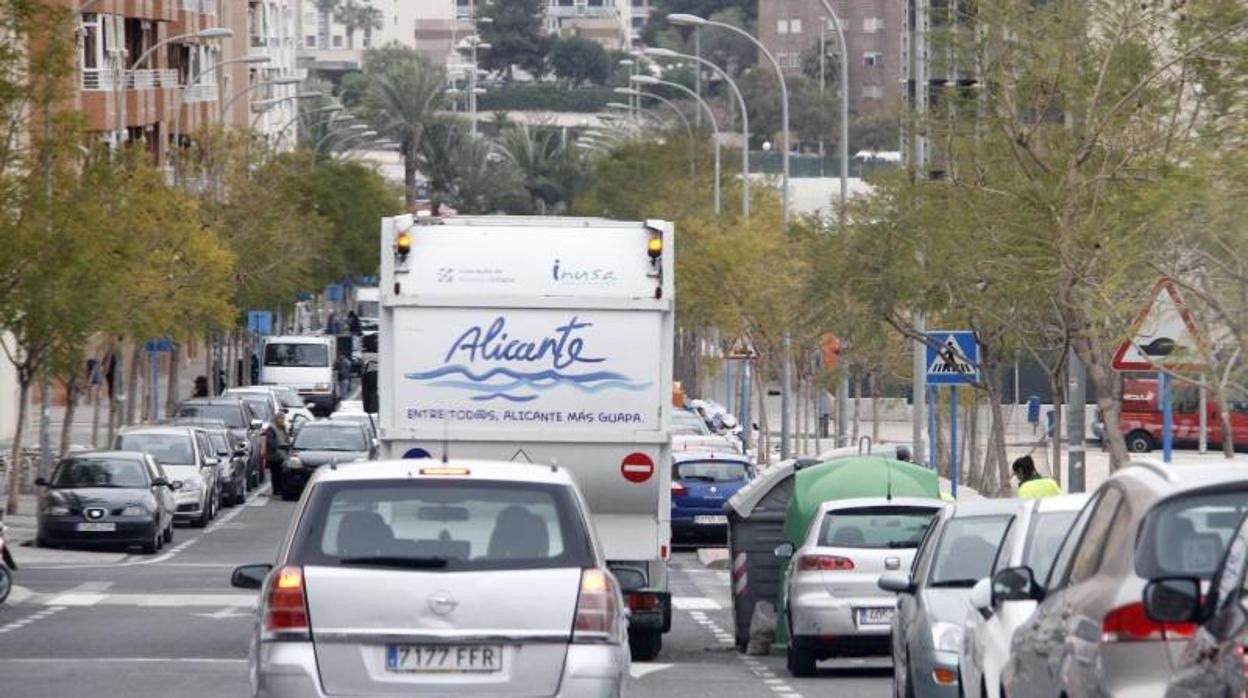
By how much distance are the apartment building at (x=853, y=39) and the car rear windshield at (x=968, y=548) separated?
143 metres

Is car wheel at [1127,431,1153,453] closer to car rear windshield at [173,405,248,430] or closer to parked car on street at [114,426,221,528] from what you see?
car rear windshield at [173,405,248,430]

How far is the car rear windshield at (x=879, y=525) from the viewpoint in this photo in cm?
2148

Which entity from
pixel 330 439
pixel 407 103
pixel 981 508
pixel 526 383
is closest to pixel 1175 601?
pixel 981 508

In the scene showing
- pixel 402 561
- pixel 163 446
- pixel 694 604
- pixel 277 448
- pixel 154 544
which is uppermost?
pixel 402 561

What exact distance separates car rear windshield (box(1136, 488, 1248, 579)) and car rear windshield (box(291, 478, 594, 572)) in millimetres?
3275

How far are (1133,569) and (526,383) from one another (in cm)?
1132

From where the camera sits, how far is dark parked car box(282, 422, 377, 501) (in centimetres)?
4900

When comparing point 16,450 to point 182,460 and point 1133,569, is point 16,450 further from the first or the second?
point 1133,569

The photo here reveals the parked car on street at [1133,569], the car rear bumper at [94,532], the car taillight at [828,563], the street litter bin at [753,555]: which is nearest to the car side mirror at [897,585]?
the car taillight at [828,563]

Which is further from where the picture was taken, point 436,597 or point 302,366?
point 302,366

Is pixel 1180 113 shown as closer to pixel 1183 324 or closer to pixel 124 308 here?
pixel 1183 324

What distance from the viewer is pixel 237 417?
55656mm

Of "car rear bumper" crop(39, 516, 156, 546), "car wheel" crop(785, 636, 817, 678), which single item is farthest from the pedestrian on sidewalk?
"car wheel" crop(785, 636, 817, 678)

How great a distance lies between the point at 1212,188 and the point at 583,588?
8003 millimetres
